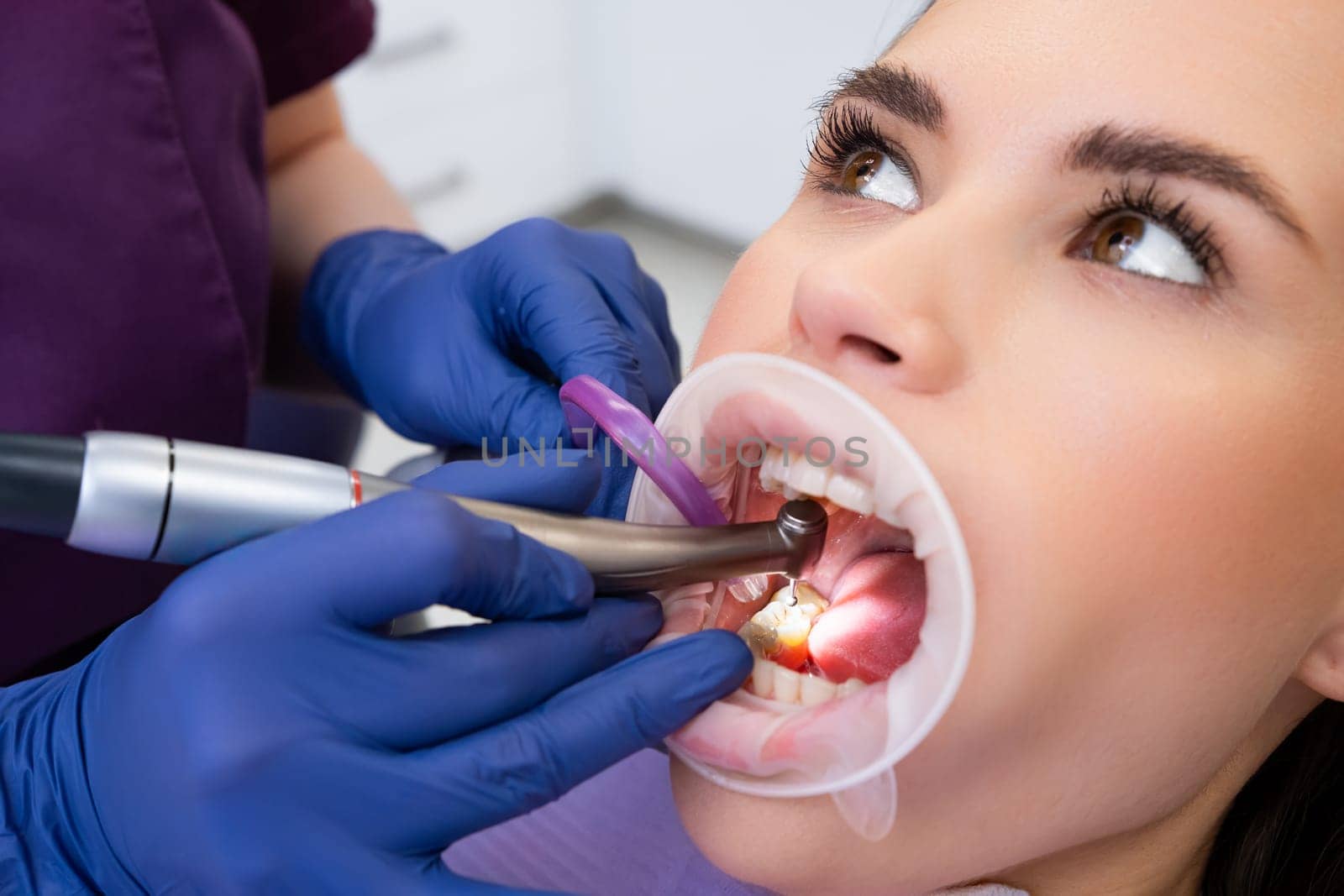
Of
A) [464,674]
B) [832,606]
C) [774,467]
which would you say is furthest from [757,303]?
[464,674]

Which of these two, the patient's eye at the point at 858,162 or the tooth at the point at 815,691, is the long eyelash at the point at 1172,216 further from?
the tooth at the point at 815,691

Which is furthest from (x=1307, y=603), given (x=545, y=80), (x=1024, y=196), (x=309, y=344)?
(x=545, y=80)

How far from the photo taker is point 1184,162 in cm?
78

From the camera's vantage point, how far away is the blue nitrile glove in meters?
0.73

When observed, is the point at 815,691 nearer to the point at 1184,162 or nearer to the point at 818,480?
the point at 818,480

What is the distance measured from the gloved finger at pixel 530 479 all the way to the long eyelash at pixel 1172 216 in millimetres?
401

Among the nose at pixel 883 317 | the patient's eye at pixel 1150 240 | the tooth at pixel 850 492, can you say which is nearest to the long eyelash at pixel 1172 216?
the patient's eye at pixel 1150 240

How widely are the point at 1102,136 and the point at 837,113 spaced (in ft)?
0.83

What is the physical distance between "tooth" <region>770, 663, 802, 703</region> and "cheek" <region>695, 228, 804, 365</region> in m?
0.23

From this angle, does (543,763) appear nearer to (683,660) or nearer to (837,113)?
(683,660)

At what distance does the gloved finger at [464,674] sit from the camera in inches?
30.4

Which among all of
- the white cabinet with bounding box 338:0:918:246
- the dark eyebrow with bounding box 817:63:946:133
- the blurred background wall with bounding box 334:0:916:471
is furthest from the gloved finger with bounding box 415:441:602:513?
the white cabinet with bounding box 338:0:918:246

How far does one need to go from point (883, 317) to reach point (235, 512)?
1.42 feet

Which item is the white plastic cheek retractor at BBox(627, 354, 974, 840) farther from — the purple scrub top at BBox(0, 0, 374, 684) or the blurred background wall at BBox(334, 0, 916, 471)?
the blurred background wall at BBox(334, 0, 916, 471)
